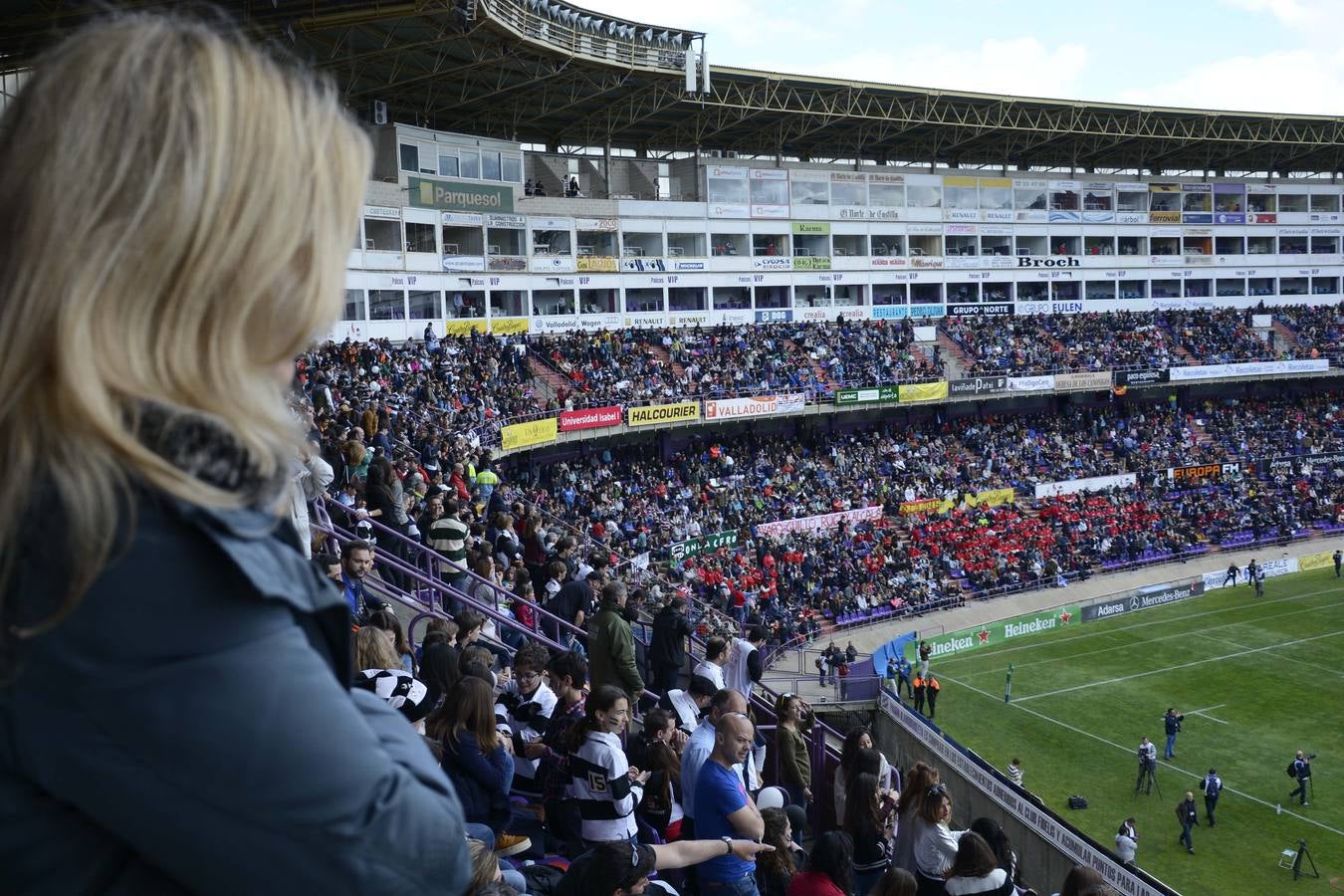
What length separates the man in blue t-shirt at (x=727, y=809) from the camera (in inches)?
236

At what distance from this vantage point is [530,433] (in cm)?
3362

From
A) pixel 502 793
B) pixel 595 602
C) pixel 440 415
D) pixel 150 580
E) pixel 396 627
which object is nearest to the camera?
pixel 150 580

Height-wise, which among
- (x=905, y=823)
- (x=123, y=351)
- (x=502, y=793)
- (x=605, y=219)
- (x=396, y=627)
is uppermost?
(x=605, y=219)

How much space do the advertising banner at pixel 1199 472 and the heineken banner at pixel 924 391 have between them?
32.0 ft

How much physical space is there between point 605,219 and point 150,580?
45213mm

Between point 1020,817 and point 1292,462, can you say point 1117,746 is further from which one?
point 1292,462

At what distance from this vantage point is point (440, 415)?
27844mm

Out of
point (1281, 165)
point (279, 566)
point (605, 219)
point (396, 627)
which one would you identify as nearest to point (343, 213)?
point (279, 566)

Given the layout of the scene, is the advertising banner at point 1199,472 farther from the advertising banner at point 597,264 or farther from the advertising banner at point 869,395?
the advertising banner at point 597,264

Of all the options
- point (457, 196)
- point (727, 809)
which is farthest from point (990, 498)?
point (727, 809)

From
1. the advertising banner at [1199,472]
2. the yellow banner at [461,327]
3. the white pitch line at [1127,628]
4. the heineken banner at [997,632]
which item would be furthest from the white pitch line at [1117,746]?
the advertising banner at [1199,472]

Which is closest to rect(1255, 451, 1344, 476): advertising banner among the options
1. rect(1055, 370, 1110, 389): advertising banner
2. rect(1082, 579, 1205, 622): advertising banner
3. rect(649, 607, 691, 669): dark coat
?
rect(1055, 370, 1110, 389): advertising banner

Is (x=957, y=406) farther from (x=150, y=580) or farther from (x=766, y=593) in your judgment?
(x=150, y=580)

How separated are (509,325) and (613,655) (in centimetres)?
3336
